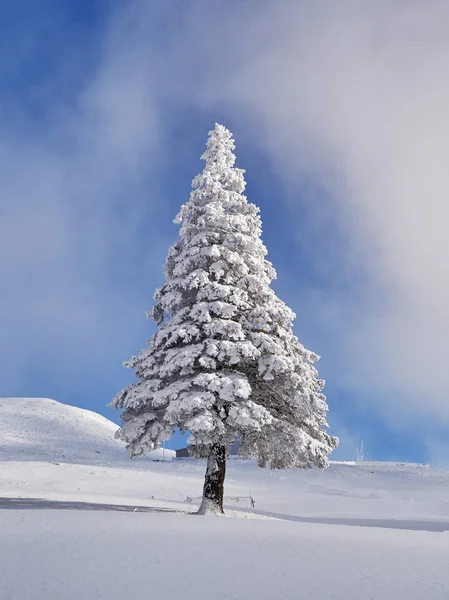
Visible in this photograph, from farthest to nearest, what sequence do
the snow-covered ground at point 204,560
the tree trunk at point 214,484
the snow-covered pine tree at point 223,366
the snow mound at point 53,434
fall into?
the snow mound at point 53,434
the tree trunk at point 214,484
the snow-covered pine tree at point 223,366
the snow-covered ground at point 204,560

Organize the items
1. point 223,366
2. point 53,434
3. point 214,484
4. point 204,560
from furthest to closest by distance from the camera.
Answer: point 53,434 < point 223,366 < point 214,484 < point 204,560

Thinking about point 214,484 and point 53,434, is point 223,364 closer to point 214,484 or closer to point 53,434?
point 214,484

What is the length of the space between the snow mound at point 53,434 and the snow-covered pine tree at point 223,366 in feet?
98.4

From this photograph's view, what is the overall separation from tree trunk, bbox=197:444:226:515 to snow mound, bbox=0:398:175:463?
30.0 m

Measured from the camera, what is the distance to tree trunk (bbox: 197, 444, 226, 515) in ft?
59.8

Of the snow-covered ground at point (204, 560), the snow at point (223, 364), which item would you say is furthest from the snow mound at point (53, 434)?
the snow-covered ground at point (204, 560)

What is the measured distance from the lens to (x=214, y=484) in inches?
731

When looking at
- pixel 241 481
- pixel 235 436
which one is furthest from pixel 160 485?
pixel 235 436

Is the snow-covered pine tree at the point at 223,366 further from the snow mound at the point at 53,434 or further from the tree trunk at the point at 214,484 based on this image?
the snow mound at the point at 53,434

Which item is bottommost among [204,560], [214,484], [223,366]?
[204,560]

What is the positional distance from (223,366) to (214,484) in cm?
407

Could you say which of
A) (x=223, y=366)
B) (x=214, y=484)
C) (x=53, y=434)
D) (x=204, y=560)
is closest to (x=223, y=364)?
(x=223, y=366)

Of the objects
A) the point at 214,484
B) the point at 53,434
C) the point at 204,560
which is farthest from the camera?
the point at 53,434

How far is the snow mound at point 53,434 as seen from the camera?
2007 inches
